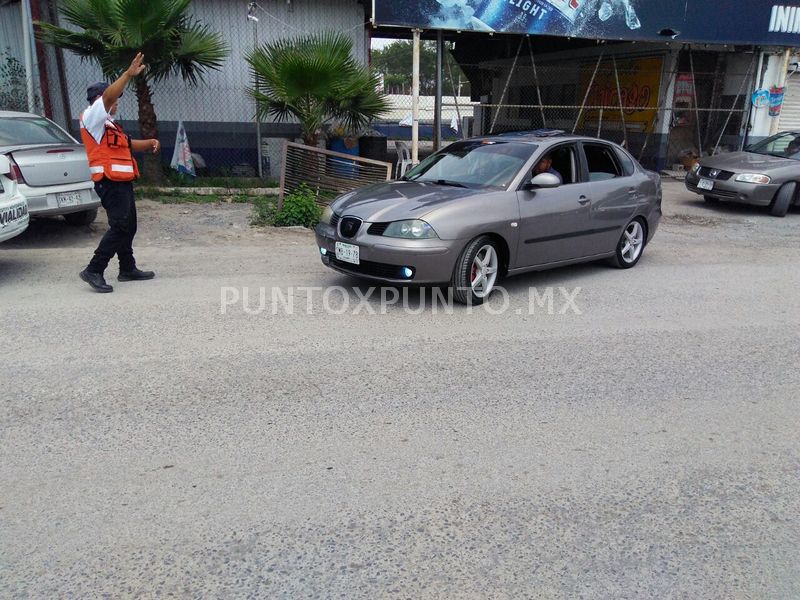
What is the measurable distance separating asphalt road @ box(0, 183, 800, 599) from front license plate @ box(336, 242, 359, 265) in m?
0.46

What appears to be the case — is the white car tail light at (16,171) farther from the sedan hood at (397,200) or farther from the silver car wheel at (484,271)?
the silver car wheel at (484,271)

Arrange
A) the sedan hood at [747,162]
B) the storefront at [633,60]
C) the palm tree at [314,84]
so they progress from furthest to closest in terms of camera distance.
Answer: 1. the storefront at [633,60]
2. the sedan hood at [747,162]
3. the palm tree at [314,84]

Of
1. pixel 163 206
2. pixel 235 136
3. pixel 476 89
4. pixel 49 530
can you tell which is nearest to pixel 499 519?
pixel 49 530

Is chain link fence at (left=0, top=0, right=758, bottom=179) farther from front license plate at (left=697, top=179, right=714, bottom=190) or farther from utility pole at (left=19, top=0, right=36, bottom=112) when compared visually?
front license plate at (left=697, top=179, right=714, bottom=190)

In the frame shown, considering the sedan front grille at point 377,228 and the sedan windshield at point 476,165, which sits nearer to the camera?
the sedan front grille at point 377,228

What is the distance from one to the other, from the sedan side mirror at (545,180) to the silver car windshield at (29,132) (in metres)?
5.99

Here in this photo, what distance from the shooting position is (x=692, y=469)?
3.68 meters

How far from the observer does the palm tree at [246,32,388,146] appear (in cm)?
1095

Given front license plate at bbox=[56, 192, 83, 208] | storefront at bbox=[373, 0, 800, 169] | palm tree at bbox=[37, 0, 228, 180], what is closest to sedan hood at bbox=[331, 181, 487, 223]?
front license plate at bbox=[56, 192, 83, 208]

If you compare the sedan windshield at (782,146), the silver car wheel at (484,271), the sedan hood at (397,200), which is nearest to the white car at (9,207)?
the sedan hood at (397,200)

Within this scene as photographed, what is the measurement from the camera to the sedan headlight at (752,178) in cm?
1192

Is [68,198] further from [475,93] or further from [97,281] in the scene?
[475,93]

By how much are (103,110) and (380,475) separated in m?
4.58

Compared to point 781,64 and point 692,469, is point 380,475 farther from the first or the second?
point 781,64
